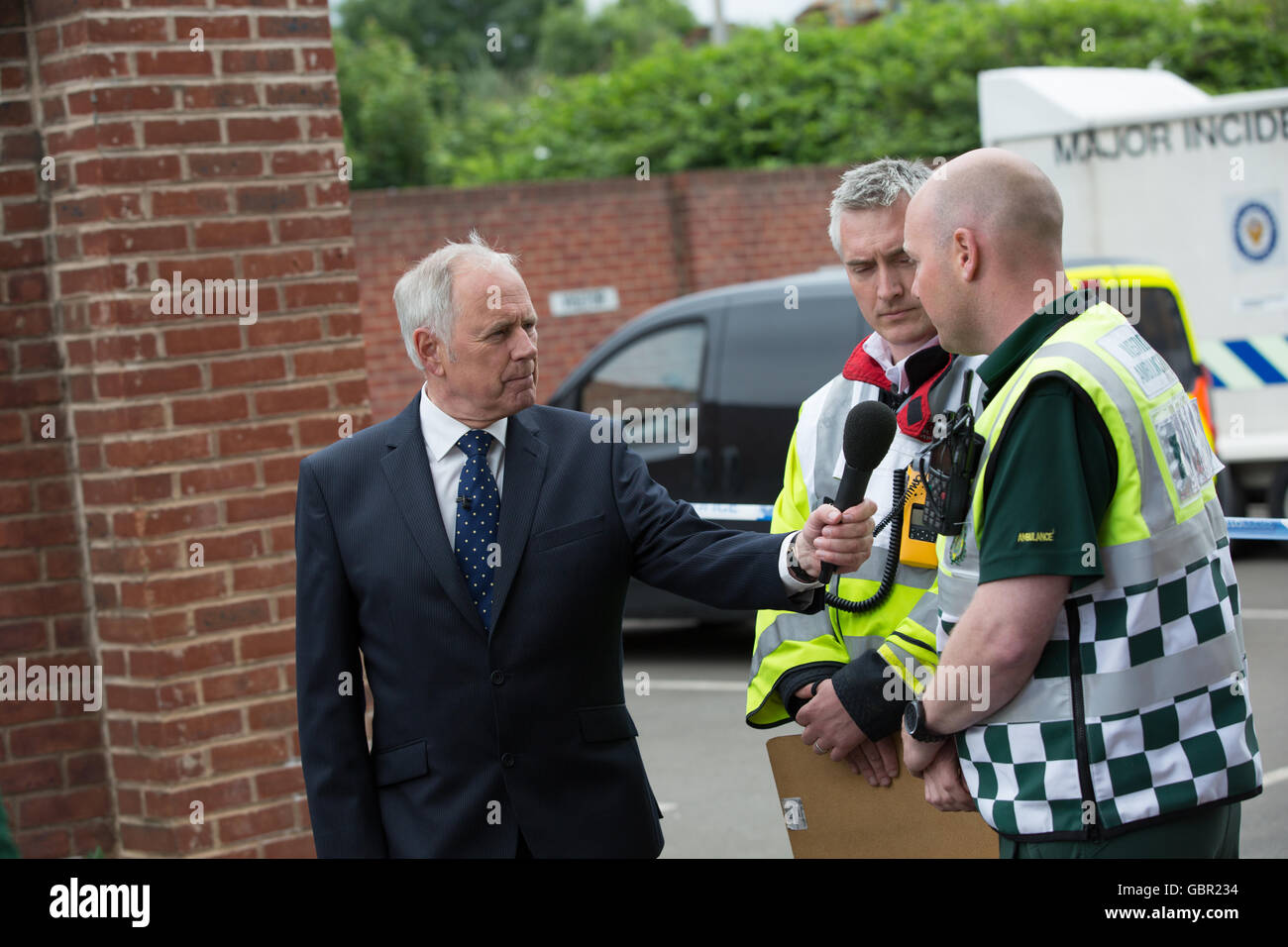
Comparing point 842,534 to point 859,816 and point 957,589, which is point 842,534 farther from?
point 859,816

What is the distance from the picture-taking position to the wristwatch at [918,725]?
2.52 m

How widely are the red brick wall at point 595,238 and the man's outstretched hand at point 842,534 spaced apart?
35.8 feet

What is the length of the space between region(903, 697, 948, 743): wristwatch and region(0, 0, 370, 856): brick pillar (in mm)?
2606

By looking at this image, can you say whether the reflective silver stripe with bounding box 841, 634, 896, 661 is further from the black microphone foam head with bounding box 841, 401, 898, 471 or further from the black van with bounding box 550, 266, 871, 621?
the black van with bounding box 550, 266, 871, 621

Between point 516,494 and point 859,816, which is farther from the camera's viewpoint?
point 516,494

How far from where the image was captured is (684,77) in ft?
64.7

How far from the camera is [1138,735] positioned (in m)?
2.32

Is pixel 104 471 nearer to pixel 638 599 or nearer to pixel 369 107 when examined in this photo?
pixel 638 599

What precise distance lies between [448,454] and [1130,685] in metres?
1.49

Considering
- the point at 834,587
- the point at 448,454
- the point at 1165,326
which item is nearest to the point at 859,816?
the point at 834,587

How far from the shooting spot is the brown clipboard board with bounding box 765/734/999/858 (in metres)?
2.86

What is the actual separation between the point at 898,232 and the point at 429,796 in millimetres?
1528

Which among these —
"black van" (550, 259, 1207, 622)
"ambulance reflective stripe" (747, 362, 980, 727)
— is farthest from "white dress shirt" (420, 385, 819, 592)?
"black van" (550, 259, 1207, 622)
